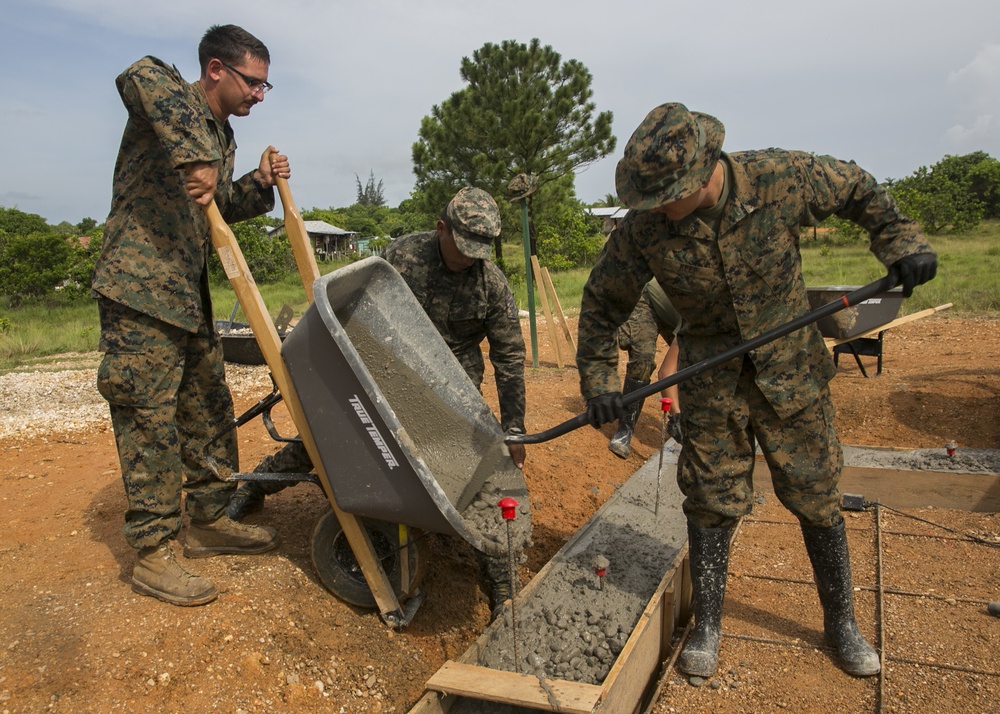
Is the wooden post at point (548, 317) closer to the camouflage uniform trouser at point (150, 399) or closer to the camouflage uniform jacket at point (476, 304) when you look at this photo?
the camouflage uniform jacket at point (476, 304)

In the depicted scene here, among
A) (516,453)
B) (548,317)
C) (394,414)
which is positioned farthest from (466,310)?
(548,317)

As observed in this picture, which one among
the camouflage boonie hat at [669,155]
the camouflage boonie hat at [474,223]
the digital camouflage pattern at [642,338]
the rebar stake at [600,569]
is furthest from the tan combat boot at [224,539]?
the digital camouflage pattern at [642,338]

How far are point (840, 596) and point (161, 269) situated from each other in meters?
2.75

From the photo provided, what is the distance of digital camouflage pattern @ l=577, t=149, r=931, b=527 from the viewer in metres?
2.40

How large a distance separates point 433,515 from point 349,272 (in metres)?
0.89

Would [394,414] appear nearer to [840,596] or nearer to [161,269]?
[161,269]

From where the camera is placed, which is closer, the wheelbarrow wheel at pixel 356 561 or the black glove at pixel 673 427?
the wheelbarrow wheel at pixel 356 561

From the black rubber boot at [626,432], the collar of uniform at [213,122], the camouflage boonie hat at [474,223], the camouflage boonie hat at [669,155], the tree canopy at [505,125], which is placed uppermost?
the tree canopy at [505,125]

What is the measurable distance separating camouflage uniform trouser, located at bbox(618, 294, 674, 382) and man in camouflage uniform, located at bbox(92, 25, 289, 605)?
346 cm

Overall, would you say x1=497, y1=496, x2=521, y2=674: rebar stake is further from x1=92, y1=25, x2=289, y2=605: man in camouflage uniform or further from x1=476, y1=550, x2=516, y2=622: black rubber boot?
x1=92, y1=25, x2=289, y2=605: man in camouflage uniform

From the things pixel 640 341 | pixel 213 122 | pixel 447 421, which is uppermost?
pixel 213 122

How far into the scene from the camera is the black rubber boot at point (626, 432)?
549 cm

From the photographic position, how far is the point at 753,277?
2432 mm

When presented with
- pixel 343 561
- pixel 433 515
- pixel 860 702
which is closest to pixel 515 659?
pixel 433 515
